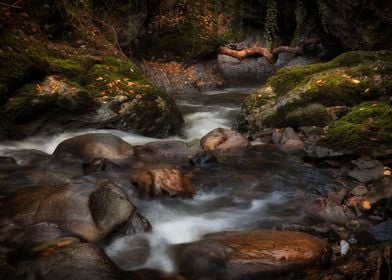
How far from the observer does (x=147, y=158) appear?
25.0 ft

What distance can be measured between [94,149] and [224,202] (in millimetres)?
2510

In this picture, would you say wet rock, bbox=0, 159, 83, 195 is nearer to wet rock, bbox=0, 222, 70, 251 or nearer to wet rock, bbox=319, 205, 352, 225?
wet rock, bbox=0, 222, 70, 251

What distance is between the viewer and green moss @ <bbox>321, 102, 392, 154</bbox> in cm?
702

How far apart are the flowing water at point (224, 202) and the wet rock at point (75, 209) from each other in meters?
0.24

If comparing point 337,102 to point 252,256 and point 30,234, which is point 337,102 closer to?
point 252,256

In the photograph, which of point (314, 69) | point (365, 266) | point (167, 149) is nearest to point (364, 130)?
point (314, 69)

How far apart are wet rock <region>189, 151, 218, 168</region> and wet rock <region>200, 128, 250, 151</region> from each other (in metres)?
0.76

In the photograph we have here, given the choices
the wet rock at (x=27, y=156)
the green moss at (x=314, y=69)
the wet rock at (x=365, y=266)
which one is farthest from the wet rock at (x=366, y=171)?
the wet rock at (x=27, y=156)

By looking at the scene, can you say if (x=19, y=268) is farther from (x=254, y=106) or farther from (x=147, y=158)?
(x=254, y=106)

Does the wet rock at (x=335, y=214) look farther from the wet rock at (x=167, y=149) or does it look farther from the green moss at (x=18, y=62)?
the green moss at (x=18, y=62)

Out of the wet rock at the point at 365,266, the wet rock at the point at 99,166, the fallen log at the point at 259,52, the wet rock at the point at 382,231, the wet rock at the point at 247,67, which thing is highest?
the fallen log at the point at 259,52

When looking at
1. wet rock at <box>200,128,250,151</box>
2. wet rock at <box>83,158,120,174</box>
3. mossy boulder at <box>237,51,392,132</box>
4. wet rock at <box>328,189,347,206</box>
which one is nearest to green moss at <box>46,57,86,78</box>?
wet rock at <box>83,158,120,174</box>

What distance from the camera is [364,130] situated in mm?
7273

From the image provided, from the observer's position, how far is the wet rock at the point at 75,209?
4547 millimetres
